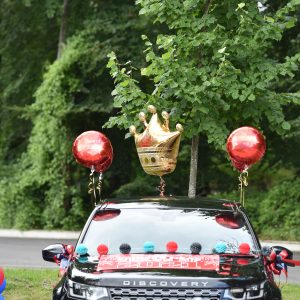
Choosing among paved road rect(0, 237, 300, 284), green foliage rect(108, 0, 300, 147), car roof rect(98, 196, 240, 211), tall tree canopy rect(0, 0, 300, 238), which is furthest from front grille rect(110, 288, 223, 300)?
tall tree canopy rect(0, 0, 300, 238)

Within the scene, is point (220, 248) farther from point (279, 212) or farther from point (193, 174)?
point (279, 212)

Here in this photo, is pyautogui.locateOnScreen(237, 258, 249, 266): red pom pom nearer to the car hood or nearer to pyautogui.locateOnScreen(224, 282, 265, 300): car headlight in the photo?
the car hood

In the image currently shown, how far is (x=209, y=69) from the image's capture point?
10742 millimetres

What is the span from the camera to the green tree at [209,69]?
10.5m

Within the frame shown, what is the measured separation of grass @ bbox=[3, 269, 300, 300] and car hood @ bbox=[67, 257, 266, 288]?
3.93 m

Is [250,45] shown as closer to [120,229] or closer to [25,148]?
[120,229]

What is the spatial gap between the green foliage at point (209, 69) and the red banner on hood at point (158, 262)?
178 inches

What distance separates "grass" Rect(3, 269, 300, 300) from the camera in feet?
31.5

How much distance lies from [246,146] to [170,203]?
7.78ft

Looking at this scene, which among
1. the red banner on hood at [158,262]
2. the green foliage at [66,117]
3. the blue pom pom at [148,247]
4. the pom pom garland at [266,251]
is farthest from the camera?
the green foliage at [66,117]

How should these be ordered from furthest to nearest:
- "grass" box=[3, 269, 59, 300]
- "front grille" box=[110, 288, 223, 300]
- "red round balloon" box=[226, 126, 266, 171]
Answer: "grass" box=[3, 269, 59, 300] < "red round balloon" box=[226, 126, 266, 171] < "front grille" box=[110, 288, 223, 300]

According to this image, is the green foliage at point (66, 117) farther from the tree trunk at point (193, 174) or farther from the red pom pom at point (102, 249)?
the red pom pom at point (102, 249)

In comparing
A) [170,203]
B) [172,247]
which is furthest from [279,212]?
[172,247]

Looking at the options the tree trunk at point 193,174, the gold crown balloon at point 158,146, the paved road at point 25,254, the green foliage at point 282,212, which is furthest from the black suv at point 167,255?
the green foliage at point 282,212
